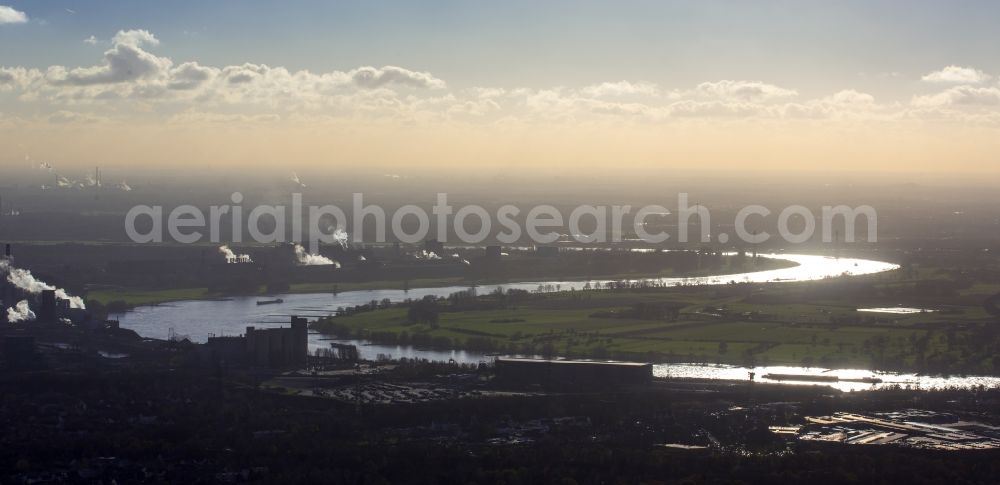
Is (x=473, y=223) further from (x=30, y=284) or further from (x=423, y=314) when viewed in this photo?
(x=423, y=314)

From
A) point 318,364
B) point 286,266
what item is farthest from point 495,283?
point 318,364

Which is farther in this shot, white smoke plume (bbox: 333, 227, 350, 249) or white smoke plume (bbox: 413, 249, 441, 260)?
white smoke plume (bbox: 333, 227, 350, 249)

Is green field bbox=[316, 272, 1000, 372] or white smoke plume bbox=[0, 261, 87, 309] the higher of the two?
white smoke plume bbox=[0, 261, 87, 309]

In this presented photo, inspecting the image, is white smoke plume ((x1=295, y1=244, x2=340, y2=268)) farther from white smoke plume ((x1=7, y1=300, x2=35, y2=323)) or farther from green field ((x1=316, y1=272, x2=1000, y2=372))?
white smoke plume ((x1=7, y1=300, x2=35, y2=323))

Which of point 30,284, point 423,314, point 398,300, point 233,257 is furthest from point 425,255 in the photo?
point 30,284

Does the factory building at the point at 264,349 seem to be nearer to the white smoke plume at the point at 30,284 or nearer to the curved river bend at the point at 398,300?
the curved river bend at the point at 398,300

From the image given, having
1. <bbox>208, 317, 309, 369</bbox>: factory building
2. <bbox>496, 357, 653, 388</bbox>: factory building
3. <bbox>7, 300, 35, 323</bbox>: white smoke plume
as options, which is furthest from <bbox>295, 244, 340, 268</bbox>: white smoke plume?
<bbox>496, 357, 653, 388</bbox>: factory building
